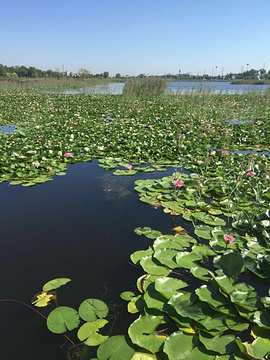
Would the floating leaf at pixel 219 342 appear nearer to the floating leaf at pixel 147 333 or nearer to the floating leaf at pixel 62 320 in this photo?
the floating leaf at pixel 147 333

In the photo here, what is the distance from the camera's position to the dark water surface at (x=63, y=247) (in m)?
1.24

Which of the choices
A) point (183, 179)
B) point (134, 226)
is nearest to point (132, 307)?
point (134, 226)

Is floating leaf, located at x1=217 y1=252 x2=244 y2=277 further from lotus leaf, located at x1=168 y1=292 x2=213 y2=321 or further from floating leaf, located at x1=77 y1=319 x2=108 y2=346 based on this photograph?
floating leaf, located at x1=77 y1=319 x2=108 y2=346

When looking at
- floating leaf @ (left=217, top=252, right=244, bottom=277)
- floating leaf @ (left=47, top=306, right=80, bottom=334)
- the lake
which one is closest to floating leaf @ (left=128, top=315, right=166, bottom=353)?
floating leaf @ (left=47, top=306, right=80, bottom=334)

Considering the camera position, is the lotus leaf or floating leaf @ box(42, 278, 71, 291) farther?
floating leaf @ box(42, 278, 71, 291)

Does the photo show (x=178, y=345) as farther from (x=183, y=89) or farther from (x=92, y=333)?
(x=183, y=89)

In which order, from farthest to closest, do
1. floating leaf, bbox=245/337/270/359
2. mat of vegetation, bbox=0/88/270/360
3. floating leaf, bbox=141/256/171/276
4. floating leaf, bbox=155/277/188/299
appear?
floating leaf, bbox=141/256/171/276
floating leaf, bbox=155/277/188/299
mat of vegetation, bbox=0/88/270/360
floating leaf, bbox=245/337/270/359

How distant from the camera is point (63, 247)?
1834 mm

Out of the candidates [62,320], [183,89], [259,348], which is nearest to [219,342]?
[259,348]

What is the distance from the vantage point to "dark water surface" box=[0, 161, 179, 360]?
4.07ft

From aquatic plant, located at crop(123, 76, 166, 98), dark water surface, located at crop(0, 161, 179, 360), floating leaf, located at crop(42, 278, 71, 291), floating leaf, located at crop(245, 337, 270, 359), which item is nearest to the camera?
floating leaf, located at crop(245, 337, 270, 359)

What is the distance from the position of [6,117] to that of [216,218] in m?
7.00

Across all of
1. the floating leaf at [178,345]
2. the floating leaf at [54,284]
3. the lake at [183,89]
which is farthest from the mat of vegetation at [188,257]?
the lake at [183,89]

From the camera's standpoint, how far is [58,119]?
661cm
